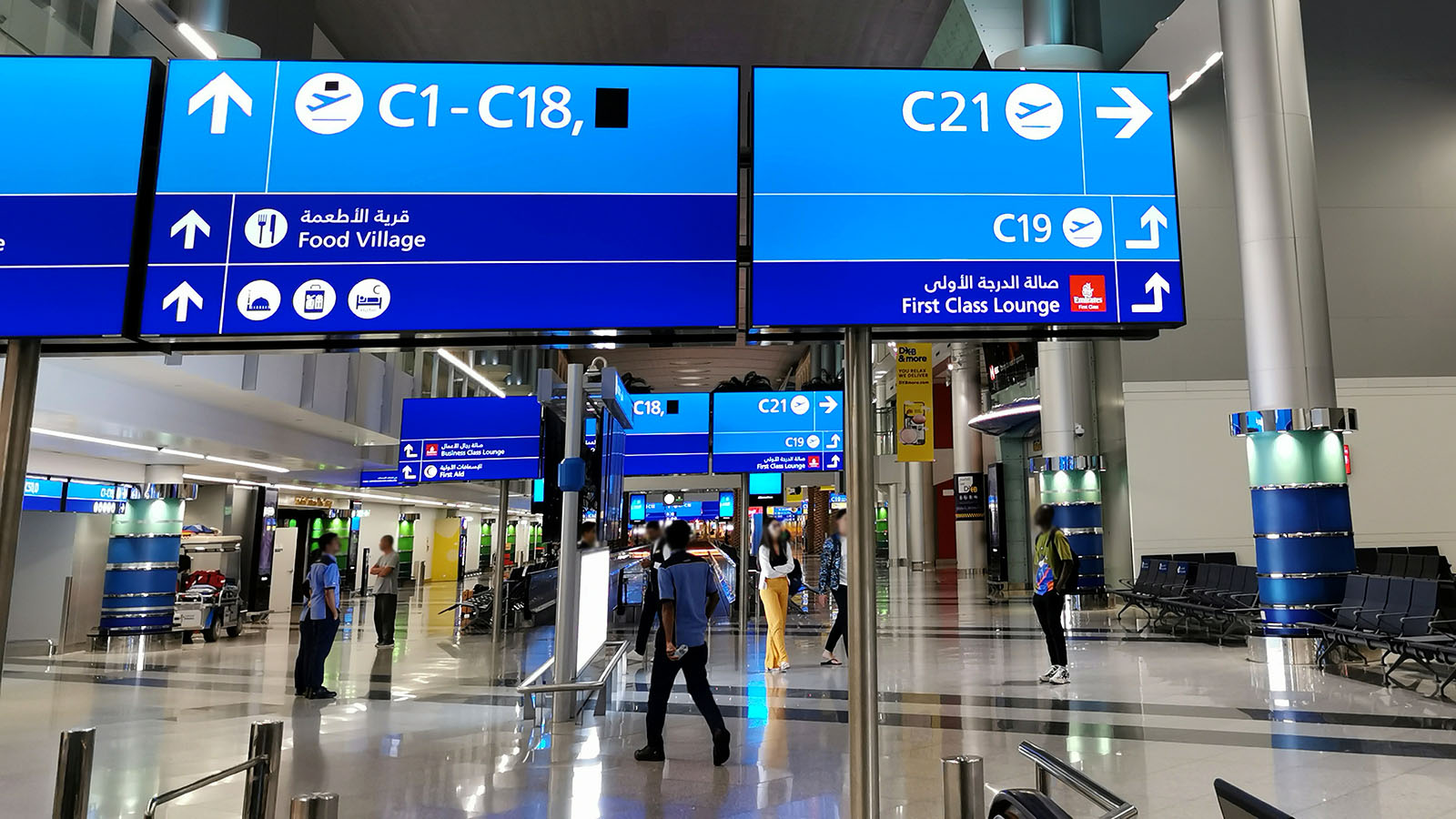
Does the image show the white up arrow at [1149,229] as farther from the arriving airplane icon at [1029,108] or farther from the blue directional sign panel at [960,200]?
the arriving airplane icon at [1029,108]

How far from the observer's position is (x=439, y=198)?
299cm

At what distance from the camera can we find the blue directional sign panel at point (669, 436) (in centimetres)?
1517

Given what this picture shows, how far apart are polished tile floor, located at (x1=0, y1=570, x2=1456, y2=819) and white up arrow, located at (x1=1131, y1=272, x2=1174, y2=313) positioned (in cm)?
292

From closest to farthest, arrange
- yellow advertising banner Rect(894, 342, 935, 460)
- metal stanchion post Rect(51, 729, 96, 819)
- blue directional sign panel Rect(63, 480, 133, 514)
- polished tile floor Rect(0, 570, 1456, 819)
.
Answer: metal stanchion post Rect(51, 729, 96, 819)
polished tile floor Rect(0, 570, 1456, 819)
blue directional sign panel Rect(63, 480, 133, 514)
yellow advertising banner Rect(894, 342, 935, 460)

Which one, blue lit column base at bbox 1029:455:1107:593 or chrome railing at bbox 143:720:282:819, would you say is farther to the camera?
blue lit column base at bbox 1029:455:1107:593

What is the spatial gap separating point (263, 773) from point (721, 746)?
299 cm

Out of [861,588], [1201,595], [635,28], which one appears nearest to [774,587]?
[861,588]

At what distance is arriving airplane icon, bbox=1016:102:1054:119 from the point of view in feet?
9.90

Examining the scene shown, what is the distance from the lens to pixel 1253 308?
10.7 metres

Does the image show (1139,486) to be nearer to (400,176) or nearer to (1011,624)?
(1011,624)

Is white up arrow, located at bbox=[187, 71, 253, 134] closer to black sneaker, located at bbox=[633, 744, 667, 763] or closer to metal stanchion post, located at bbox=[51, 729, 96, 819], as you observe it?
metal stanchion post, located at bbox=[51, 729, 96, 819]

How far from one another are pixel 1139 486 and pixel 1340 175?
7.08 m

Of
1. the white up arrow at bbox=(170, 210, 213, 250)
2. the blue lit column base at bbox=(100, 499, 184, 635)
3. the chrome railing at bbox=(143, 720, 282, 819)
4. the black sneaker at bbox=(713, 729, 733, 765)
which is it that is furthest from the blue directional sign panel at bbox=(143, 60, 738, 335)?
the blue lit column base at bbox=(100, 499, 184, 635)

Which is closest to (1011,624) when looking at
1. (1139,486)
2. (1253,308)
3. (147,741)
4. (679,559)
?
(1139,486)
